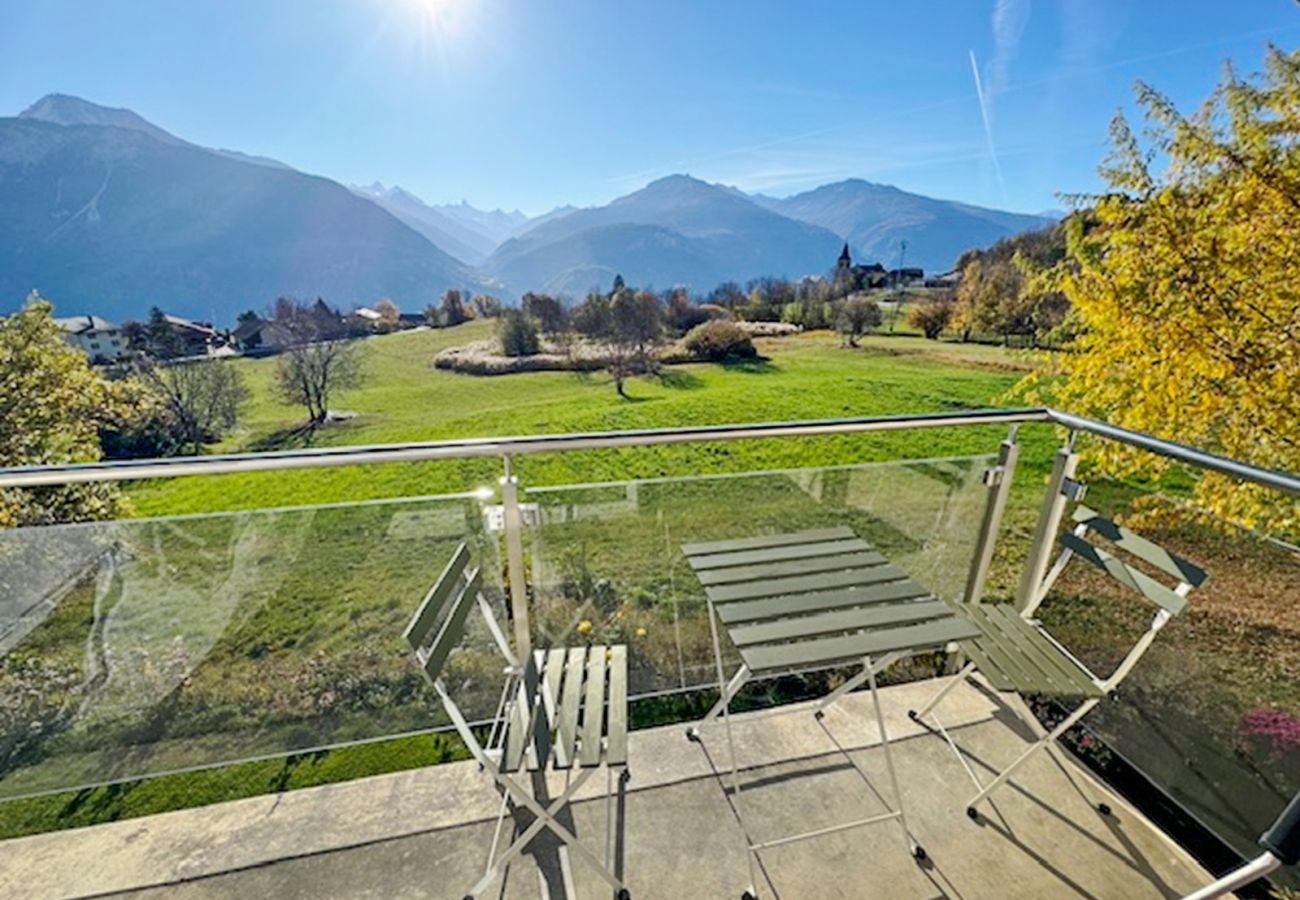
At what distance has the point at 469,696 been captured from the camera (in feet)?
7.84

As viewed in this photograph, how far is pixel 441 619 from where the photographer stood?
73.9 inches

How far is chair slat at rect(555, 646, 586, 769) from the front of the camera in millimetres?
1674

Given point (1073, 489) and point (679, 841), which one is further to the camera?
point (1073, 489)

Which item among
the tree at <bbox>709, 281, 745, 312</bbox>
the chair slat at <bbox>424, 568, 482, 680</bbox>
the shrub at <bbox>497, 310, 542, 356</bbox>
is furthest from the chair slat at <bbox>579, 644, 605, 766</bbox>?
the tree at <bbox>709, 281, 745, 312</bbox>

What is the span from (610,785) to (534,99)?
45910mm

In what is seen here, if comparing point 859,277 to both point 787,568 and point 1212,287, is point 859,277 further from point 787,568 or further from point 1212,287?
point 787,568

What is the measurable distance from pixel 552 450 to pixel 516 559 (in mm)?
523

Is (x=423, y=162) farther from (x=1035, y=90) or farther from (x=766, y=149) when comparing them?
(x=1035, y=90)

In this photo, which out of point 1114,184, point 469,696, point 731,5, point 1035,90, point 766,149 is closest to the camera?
point 469,696

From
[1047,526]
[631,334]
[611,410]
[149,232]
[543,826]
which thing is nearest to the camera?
[543,826]

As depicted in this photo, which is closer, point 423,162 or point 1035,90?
point 1035,90

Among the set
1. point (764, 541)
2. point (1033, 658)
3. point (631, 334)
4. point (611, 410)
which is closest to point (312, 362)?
point (631, 334)

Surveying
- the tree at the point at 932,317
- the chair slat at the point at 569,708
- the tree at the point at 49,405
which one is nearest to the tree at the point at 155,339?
the tree at the point at 49,405

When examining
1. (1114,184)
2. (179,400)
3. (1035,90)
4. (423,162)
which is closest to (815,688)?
(1114,184)
